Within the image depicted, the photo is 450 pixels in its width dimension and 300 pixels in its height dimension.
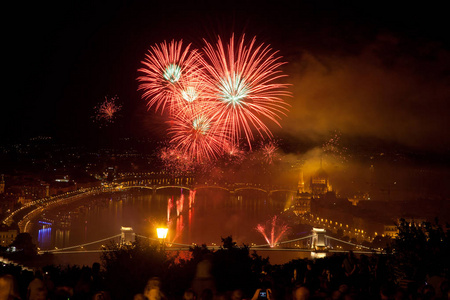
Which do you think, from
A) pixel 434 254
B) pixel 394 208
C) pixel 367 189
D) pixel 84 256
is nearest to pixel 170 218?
pixel 84 256

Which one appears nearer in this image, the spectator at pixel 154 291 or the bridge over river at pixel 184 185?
the spectator at pixel 154 291

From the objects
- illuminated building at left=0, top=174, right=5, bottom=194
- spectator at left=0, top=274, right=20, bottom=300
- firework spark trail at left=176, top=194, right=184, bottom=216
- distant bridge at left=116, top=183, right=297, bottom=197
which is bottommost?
spectator at left=0, top=274, right=20, bottom=300

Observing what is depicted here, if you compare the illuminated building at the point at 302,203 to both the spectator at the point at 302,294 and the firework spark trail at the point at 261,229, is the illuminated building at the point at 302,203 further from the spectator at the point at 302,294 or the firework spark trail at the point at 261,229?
the spectator at the point at 302,294

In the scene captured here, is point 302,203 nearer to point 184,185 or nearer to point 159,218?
point 184,185

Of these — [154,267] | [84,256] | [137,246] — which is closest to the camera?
[154,267]

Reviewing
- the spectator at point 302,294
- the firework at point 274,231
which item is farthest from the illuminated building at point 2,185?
the spectator at point 302,294

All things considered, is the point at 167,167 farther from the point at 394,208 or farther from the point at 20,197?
the point at 394,208

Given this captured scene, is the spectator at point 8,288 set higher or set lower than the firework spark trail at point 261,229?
higher

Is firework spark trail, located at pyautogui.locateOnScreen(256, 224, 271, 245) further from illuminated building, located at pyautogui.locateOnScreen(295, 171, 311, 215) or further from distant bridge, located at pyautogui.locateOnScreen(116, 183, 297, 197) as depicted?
distant bridge, located at pyautogui.locateOnScreen(116, 183, 297, 197)

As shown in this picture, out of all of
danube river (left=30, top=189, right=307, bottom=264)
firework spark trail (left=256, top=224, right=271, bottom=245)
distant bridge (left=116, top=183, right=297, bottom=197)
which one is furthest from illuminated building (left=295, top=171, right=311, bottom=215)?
firework spark trail (left=256, top=224, right=271, bottom=245)
